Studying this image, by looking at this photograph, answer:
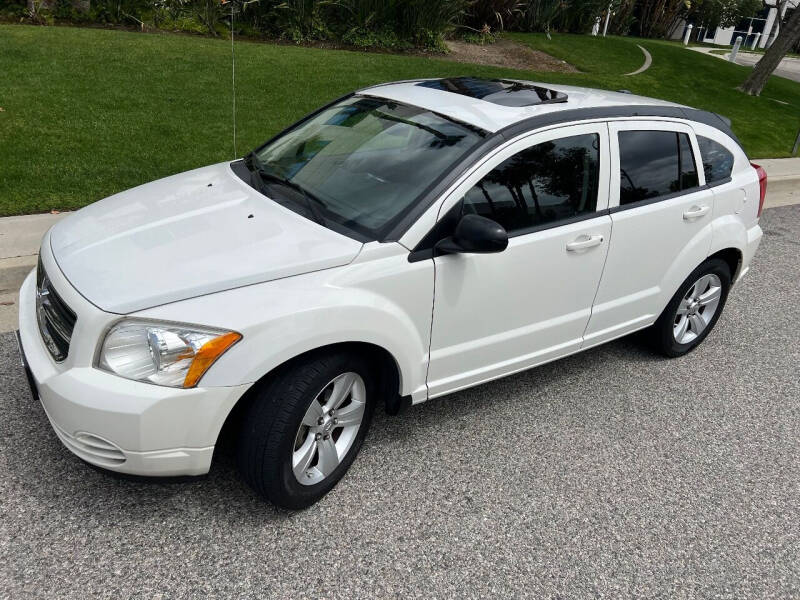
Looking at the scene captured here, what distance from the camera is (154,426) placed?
2.48 metres

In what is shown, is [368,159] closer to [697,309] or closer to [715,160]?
[715,160]

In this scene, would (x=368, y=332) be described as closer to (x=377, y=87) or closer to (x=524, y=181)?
(x=524, y=181)

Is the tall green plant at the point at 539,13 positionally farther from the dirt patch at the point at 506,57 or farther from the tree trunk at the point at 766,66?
the tree trunk at the point at 766,66

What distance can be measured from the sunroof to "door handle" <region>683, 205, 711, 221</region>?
1.05m

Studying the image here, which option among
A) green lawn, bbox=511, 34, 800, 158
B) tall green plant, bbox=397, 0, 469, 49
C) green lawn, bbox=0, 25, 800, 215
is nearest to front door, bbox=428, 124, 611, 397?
green lawn, bbox=0, 25, 800, 215

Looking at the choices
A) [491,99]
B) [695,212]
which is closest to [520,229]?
[491,99]

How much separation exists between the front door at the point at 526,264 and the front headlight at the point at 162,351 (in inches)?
41.9

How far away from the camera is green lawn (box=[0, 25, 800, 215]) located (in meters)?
6.45

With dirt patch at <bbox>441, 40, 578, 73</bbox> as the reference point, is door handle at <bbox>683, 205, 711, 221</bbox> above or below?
above

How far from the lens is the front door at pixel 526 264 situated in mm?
3213

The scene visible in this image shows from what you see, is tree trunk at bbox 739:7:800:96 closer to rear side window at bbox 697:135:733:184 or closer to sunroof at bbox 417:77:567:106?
rear side window at bbox 697:135:733:184

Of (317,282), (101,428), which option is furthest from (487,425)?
(101,428)

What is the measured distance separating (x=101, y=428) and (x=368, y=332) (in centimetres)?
108

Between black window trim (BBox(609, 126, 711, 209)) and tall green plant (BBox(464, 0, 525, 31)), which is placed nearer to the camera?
black window trim (BBox(609, 126, 711, 209))
